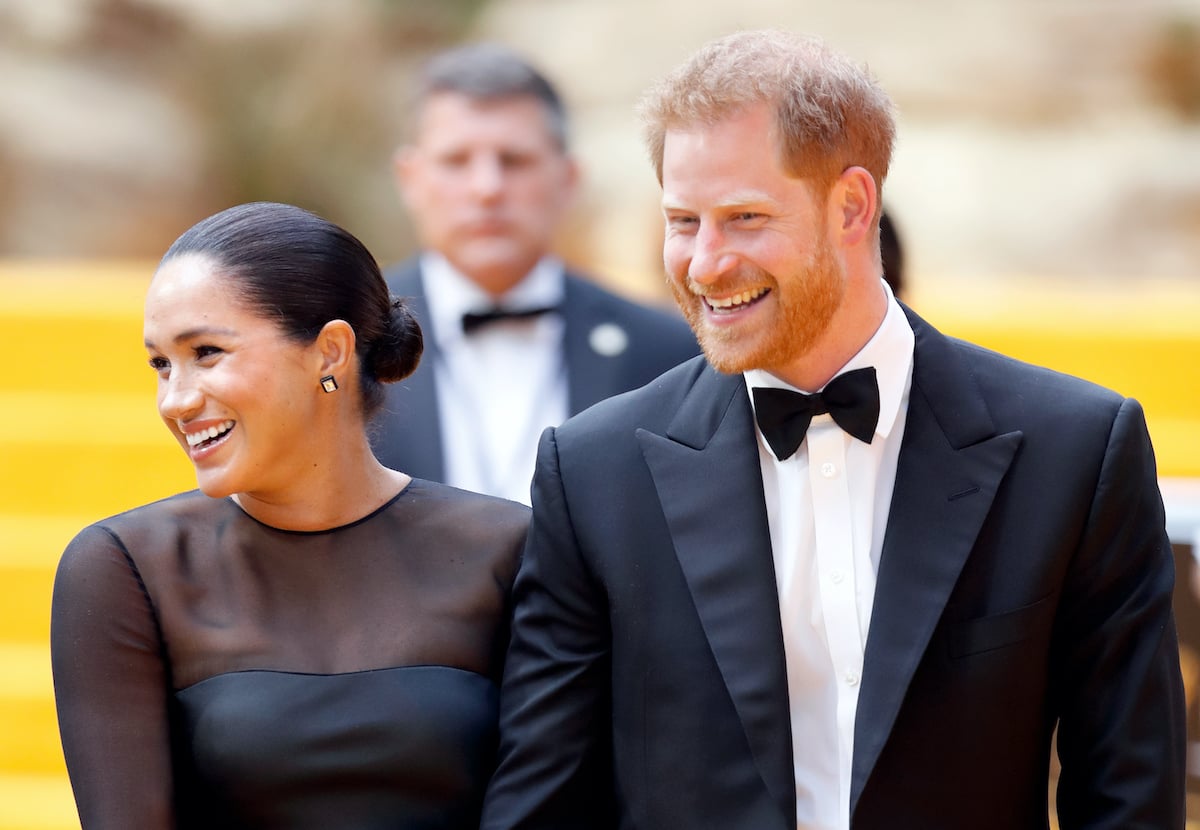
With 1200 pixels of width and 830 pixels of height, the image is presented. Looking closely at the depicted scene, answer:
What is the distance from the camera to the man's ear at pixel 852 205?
214 cm

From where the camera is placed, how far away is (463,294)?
160 inches

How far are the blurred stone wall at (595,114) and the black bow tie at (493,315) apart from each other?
4.55m

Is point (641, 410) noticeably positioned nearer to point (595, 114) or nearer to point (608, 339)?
point (608, 339)

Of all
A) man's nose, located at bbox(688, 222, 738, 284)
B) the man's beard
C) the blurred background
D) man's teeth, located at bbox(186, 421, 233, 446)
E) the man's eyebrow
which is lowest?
man's teeth, located at bbox(186, 421, 233, 446)

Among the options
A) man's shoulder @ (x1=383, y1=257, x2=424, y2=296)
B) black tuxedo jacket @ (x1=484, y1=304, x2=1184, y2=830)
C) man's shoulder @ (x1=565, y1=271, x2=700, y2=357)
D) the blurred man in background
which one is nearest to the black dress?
black tuxedo jacket @ (x1=484, y1=304, x2=1184, y2=830)

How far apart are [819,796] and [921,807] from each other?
134 mm

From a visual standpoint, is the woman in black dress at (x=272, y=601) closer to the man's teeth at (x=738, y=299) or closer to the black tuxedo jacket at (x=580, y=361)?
the man's teeth at (x=738, y=299)

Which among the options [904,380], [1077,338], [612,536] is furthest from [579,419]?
[1077,338]

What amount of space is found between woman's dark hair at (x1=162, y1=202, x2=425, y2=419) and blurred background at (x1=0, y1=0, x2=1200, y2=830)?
5265mm

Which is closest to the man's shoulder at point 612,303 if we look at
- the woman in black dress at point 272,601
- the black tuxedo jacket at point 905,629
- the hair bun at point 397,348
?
the hair bun at point 397,348

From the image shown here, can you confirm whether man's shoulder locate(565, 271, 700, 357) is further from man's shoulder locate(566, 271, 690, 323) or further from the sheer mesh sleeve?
the sheer mesh sleeve

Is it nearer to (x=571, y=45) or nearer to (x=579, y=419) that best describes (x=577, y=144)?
(x=571, y=45)

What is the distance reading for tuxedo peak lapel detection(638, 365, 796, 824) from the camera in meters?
2.06

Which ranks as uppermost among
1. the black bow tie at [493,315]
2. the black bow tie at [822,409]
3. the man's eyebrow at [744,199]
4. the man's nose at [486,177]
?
the man's nose at [486,177]
